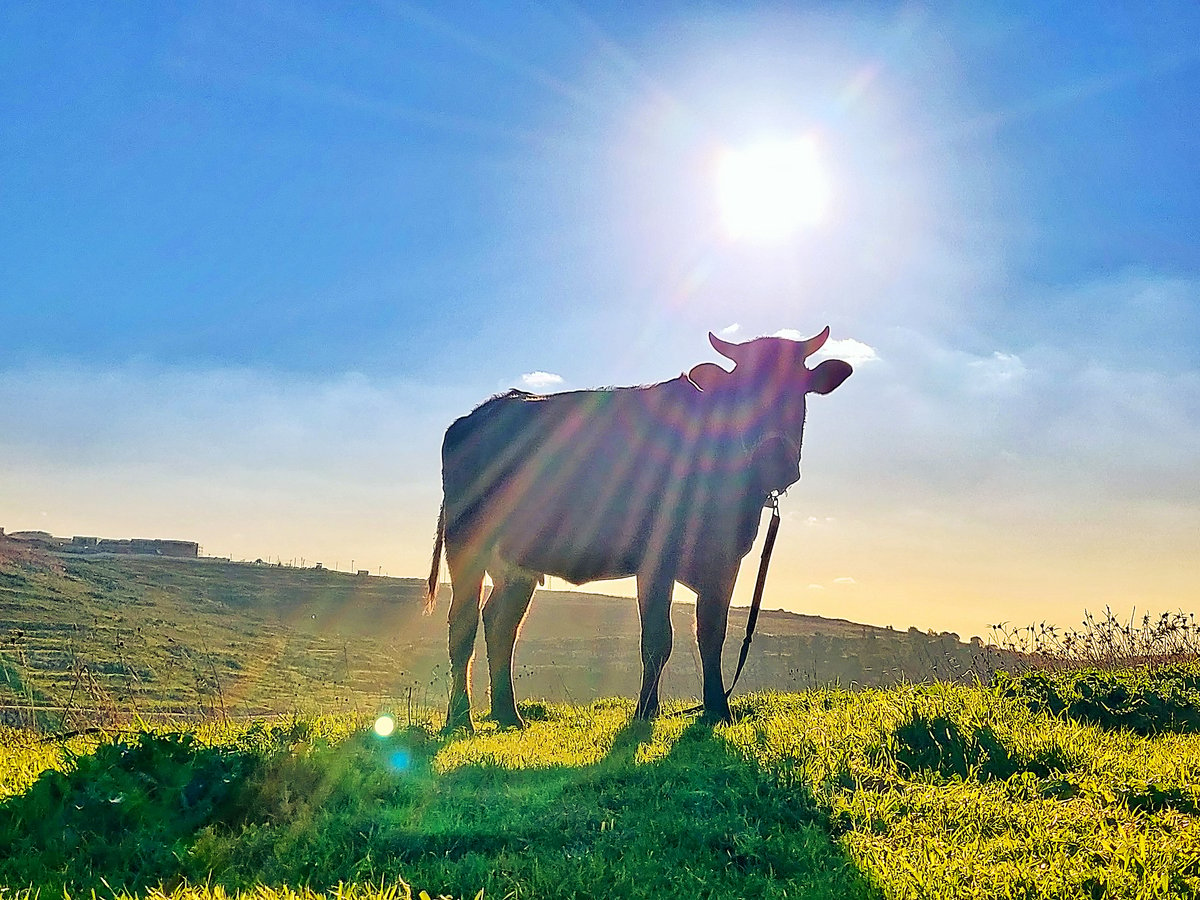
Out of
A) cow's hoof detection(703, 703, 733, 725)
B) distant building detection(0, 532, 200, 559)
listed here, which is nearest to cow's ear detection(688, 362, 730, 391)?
cow's hoof detection(703, 703, 733, 725)

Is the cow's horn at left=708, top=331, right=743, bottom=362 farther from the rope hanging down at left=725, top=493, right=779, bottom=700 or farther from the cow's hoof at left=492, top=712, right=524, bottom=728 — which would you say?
the cow's hoof at left=492, top=712, right=524, bottom=728

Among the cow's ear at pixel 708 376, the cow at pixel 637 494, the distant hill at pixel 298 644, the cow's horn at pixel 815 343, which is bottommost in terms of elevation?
the distant hill at pixel 298 644

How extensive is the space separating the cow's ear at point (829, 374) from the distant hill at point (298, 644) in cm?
275

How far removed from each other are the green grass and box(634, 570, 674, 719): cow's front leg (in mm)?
1870

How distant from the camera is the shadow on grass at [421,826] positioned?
14.2ft

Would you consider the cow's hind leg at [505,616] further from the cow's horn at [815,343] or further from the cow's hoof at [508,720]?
the cow's horn at [815,343]

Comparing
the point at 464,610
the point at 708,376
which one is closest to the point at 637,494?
the point at 708,376

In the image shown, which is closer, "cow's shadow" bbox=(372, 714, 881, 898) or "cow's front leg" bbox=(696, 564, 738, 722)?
"cow's shadow" bbox=(372, 714, 881, 898)

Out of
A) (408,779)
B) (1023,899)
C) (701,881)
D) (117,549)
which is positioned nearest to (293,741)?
(408,779)

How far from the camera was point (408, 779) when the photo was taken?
5.95m

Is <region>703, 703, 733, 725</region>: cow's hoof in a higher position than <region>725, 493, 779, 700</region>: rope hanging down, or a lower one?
lower

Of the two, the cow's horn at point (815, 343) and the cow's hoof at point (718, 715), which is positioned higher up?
the cow's horn at point (815, 343)

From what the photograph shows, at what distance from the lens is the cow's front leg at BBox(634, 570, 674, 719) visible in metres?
8.90

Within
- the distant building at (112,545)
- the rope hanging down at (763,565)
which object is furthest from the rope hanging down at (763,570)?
the distant building at (112,545)
